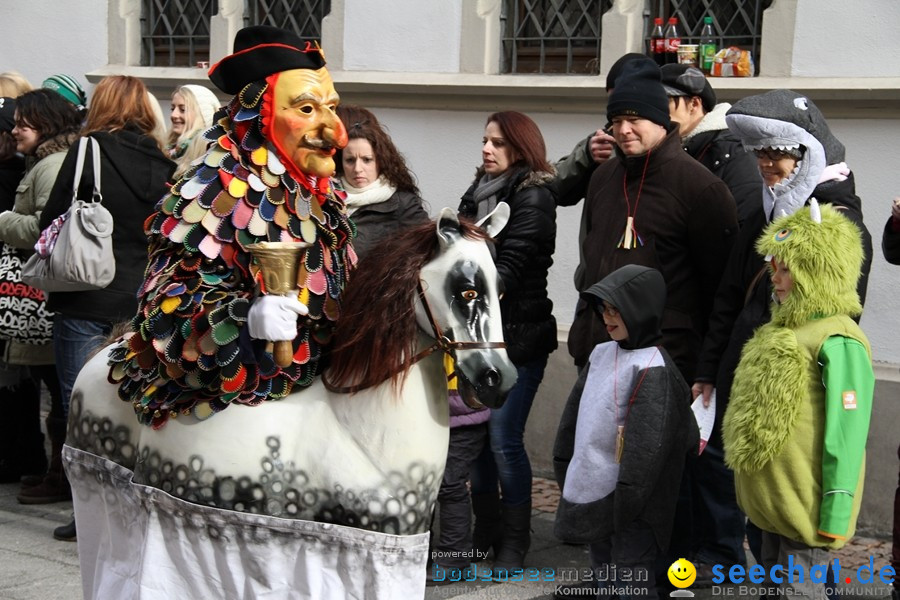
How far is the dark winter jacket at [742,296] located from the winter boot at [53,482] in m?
3.86

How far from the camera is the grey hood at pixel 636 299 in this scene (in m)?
5.06

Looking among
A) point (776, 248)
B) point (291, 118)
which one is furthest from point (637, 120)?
point (291, 118)

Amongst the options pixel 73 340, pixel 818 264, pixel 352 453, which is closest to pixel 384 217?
pixel 73 340

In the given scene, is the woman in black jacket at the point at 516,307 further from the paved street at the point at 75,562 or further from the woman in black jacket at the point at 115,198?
the woman in black jacket at the point at 115,198

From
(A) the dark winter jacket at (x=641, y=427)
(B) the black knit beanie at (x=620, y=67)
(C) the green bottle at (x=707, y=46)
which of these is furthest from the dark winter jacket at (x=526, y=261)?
(C) the green bottle at (x=707, y=46)

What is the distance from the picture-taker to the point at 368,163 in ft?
19.9

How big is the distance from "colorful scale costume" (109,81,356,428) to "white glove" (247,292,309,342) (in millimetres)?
98

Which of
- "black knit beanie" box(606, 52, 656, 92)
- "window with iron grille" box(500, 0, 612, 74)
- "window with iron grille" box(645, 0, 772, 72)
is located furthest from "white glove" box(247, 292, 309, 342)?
"window with iron grille" box(500, 0, 612, 74)

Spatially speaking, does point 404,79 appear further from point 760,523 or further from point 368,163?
point 760,523

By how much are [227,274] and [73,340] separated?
310 centimetres

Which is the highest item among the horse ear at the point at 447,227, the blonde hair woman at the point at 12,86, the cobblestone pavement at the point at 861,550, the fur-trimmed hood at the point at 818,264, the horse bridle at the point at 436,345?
the blonde hair woman at the point at 12,86

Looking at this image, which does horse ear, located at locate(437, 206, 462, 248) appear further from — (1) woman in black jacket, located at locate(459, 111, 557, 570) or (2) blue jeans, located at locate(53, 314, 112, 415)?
(2) blue jeans, located at locate(53, 314, 112, 415)

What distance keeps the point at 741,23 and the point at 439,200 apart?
2.33 m

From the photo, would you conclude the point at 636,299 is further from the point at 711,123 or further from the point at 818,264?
the point at 711,123
